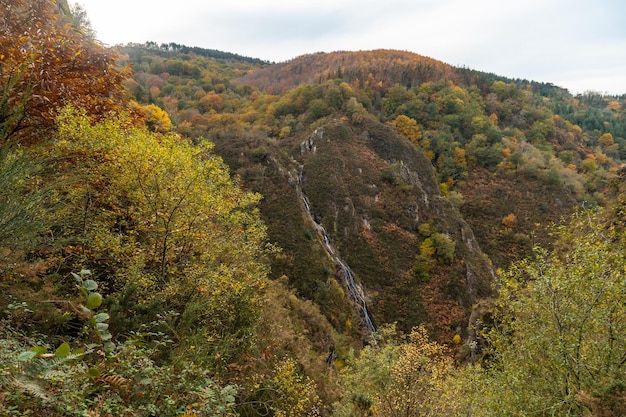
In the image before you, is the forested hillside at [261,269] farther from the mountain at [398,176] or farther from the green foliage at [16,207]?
the mountain at [398,176]

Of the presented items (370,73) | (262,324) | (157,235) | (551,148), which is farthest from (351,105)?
(157,235)

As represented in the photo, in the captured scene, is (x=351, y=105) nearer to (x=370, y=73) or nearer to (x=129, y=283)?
(x=370, y=73)

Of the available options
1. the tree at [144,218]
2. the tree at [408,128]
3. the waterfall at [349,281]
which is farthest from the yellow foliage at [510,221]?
the tree at [144,218]

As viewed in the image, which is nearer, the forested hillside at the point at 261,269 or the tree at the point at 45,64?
the forested hillside at the point at 261,269

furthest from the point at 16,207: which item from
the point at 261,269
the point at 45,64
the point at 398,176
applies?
the point at 398,176

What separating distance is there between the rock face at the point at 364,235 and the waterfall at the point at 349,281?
20 cm

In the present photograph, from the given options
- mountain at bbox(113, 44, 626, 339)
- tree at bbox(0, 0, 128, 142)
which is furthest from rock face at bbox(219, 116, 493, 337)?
tree at bbox(0, 0, 128, 142)

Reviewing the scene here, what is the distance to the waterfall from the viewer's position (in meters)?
42.9

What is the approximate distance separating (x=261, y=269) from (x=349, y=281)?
2875 centimetres

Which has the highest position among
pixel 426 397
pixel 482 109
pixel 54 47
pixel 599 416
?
pixel 482 109

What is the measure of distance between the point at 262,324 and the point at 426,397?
9445 mm

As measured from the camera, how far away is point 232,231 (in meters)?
12.9

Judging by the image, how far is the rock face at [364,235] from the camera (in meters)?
41.9

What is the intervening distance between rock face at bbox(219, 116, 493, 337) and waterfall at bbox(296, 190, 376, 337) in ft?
0.66
